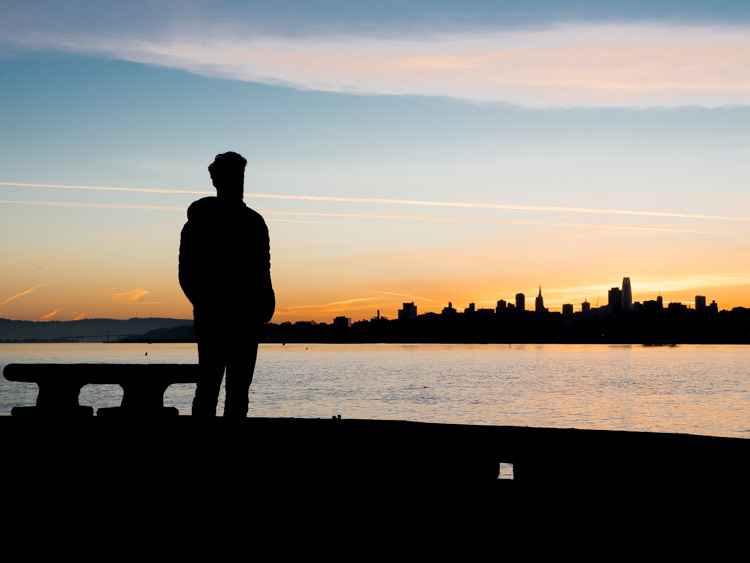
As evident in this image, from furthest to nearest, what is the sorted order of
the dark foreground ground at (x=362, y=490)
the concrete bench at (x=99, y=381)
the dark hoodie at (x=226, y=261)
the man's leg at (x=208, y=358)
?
the concrete bench at (x=99, y=381)
the dark hoodie at (x=226, y=261)
the man's leg at (x=208, y=358)
the dark foreground ground at (x=362, y=490)

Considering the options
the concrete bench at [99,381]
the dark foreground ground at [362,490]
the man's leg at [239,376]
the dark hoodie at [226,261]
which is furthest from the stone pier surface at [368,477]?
the concrete bench at [99,381]

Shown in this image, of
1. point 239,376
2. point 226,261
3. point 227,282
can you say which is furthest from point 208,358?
point 226,261

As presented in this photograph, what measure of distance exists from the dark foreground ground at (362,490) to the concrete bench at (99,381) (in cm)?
117

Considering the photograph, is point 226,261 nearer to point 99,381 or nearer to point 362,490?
point 362,490

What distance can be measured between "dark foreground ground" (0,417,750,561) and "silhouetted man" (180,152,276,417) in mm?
357

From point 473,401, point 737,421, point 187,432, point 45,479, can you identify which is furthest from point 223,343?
point 473,401

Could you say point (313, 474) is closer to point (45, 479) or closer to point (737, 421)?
point (45, 479)

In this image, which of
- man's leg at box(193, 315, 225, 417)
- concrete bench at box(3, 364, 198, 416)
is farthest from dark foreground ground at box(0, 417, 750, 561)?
concrete bench at box(3, 364, 198, 416)

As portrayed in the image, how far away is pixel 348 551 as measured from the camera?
4.08m

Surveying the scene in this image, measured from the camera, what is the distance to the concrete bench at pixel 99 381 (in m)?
7.45

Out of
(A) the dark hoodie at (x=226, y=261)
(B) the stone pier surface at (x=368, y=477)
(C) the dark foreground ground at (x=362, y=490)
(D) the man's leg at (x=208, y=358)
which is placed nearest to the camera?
(C) the dark foreground ground at (x=362, y=490)

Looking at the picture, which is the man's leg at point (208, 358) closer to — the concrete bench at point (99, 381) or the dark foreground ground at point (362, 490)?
the dark foreground ground at point (362, 490)

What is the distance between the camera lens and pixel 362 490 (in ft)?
17.1

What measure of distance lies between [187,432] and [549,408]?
65.1m
